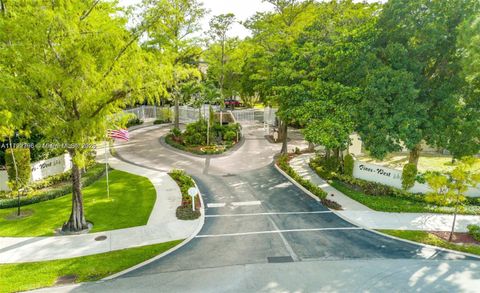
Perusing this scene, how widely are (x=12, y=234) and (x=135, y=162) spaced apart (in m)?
13.9

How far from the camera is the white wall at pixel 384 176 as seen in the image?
2256 cm

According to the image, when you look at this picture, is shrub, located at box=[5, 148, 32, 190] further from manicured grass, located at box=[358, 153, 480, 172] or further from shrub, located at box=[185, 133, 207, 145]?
manicured grass, located at box=[358, 153, 480, 172]

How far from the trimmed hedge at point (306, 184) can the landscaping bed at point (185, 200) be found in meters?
7.64

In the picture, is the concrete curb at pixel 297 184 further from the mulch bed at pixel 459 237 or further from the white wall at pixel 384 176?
the mulch bed at pixel 459 237

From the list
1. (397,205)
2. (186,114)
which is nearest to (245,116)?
(186,114)

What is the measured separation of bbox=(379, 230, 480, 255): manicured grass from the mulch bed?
1.28 ft

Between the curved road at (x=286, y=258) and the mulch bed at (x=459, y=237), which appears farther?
the mulch bed at (x=459, y=237)

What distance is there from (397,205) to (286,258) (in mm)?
9473

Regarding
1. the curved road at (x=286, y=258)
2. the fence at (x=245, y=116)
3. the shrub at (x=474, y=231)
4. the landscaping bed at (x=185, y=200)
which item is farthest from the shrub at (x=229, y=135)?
the shrub at (x=474, y=231)

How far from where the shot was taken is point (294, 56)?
2647 cm

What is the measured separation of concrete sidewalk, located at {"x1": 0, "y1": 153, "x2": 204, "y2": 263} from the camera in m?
14.8

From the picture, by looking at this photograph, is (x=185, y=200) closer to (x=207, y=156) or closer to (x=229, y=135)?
(x=207, y=156)

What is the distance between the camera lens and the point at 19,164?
21297mm

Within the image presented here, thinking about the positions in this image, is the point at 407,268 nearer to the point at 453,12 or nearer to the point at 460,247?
the point at 460,247
